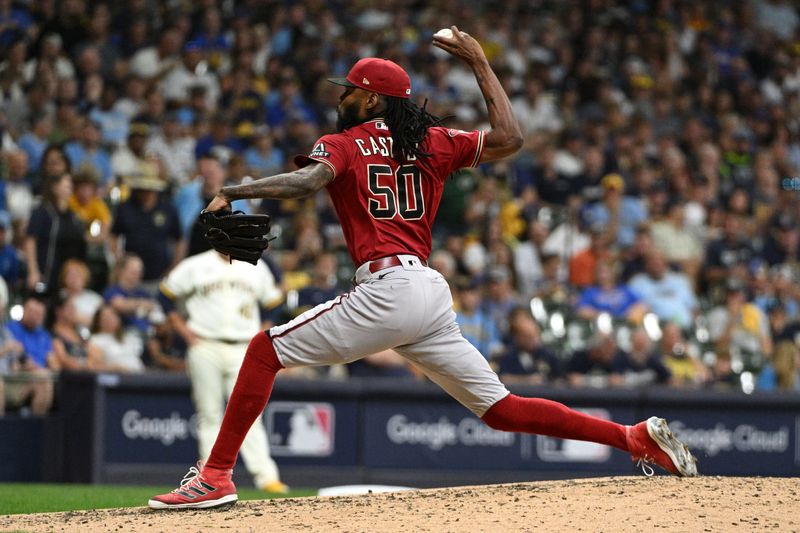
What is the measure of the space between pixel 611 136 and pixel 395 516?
A: 429 inches

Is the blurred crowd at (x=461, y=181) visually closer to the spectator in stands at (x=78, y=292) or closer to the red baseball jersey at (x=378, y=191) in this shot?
the spectator in stands at (x=78, y=292)

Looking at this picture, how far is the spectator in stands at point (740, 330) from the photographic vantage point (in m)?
12.7

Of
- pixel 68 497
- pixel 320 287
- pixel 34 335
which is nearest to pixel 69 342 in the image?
pixel 34 335

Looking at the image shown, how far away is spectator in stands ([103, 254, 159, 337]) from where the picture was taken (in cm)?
1109

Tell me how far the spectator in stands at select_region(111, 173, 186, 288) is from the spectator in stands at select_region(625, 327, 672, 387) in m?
4.38

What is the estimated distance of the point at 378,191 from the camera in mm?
5508

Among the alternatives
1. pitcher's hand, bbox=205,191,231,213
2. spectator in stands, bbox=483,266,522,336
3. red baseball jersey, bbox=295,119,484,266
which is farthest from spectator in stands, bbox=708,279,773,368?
pitcher's hand, bbox=205,191,231,213

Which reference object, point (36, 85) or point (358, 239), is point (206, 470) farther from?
point (36, 85)

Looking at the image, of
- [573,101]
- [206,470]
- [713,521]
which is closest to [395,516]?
[206,470]

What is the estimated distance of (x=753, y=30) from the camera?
61.8 ft

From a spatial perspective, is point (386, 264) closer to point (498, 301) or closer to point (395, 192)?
point (395, 192)

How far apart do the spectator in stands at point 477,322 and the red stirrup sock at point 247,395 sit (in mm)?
6180

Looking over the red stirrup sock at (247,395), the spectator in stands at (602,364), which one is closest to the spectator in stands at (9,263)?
the spectator in stands at (602,364)

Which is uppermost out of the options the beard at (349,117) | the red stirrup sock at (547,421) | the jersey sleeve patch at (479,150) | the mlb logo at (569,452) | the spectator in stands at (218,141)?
the spectator in stands at (218,141)
